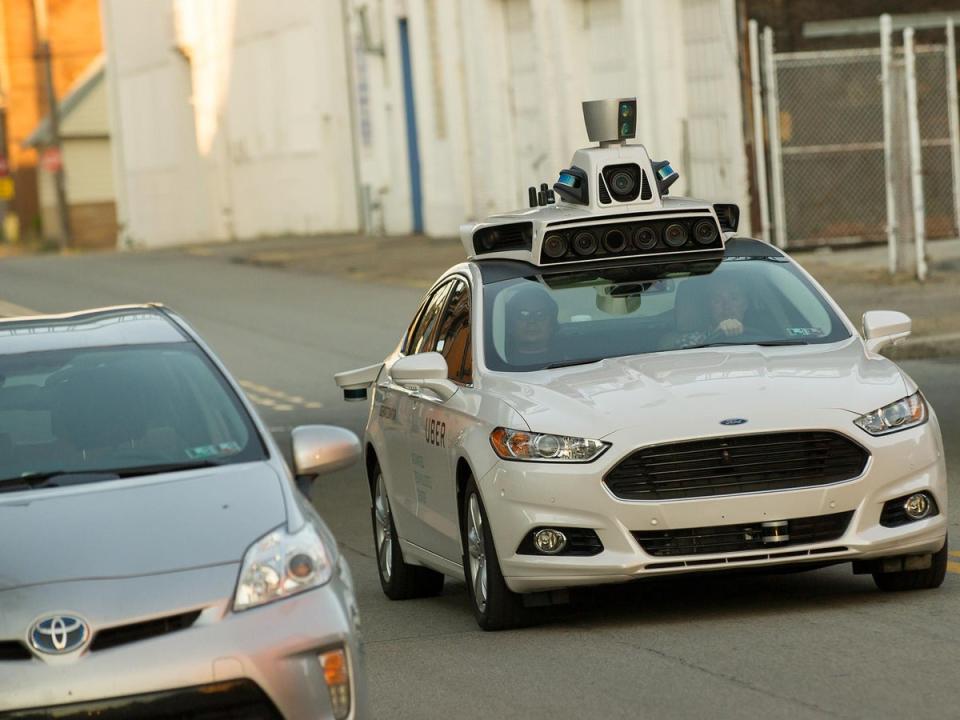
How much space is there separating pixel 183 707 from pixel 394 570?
4.76 meters

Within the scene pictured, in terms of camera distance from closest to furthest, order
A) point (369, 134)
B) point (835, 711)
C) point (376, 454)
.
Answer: point (835, 711) → point (376, 454) → point (369, 134)

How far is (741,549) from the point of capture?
852 cm

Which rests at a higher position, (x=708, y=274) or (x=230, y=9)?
(x=230, y=9)

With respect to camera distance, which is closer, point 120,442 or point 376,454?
point 120,442

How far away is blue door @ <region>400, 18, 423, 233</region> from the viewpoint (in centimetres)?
4275

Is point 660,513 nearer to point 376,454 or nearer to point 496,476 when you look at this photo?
point 496,476

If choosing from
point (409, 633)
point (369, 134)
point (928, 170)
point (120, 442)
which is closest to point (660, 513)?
point (409, 633)

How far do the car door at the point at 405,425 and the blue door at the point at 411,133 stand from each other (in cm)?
3200

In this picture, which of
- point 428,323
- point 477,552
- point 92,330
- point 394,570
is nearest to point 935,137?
point 428,323

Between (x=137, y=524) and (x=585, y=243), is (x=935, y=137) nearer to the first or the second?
(x=585, y=243)

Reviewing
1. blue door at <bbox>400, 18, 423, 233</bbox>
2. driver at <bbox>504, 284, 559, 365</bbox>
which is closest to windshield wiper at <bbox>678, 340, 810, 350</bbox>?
driver at <bbox>504, 284, 559, 365</bbox>

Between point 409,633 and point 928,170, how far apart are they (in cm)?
2219

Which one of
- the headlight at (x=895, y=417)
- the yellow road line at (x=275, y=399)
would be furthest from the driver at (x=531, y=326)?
the yellow road line at (x=275, y=399)

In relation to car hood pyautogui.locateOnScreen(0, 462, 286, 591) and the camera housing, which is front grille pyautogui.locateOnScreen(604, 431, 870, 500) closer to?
the camera housing
